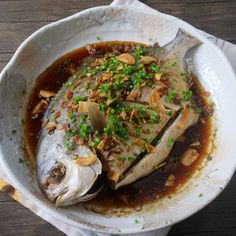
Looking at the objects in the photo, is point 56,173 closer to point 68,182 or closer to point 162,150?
point 68,182

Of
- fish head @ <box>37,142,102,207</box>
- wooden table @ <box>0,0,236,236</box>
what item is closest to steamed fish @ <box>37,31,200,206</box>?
Answer: fish head @ <box>37,142,102,207</box>

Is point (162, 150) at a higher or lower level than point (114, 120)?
lower

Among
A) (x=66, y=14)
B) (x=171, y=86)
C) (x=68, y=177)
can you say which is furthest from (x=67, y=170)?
(x=66, y=14)

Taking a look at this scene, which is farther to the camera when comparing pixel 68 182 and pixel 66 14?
pixel 66 14

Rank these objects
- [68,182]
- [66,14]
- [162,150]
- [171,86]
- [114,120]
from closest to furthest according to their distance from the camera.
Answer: [68,182] → [114,120] → [162,150] → [171,86] → [66,14]

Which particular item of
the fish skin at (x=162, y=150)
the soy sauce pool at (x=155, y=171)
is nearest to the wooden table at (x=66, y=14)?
the soy sauce pool at (x=155, y=171)

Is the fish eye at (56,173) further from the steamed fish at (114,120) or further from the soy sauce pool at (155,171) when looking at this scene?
the soy sauce pool at (155,171)

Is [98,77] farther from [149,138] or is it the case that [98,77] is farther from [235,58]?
[235,58]
